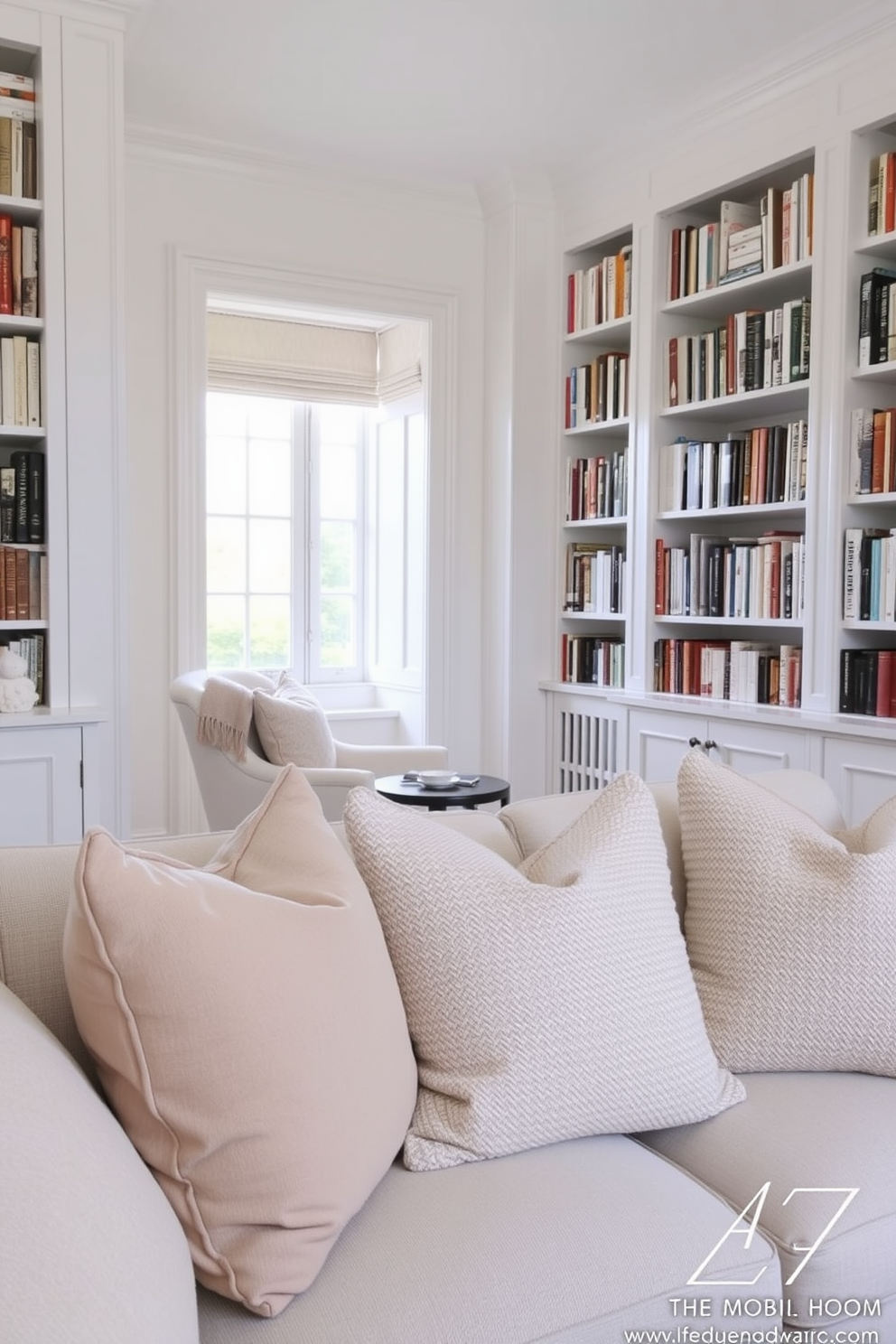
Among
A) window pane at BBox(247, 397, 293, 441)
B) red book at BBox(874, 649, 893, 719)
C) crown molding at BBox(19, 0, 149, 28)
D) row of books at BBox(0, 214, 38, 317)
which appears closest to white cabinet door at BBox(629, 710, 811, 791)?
red book at BBox(874, 649, 893, 719)

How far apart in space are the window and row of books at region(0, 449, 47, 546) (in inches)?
78.2

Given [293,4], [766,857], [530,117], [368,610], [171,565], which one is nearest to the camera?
[766,857]

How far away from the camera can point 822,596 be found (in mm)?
3561

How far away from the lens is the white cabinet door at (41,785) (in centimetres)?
307

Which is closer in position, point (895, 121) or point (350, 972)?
point (350, 972)

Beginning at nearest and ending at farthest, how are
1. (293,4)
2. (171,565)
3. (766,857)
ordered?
(766,857), (293,4), (171,565)

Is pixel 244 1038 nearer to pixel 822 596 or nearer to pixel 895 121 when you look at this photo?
pixel 822 596

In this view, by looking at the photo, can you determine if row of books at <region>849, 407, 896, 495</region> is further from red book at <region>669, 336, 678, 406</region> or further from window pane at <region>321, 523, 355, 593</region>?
window pane at <region>321, 523, 355, 593</region>

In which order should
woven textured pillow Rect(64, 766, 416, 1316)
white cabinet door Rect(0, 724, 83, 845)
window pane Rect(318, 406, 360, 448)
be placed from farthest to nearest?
window pane Rect(318, 406, 360, 448) → white cabinet door Rect(0, 724, 83, 845) → woven textured pillow Rect(64, 766, 416, 1316)

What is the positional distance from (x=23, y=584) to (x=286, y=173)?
7.24ft

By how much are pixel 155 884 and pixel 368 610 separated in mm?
4704

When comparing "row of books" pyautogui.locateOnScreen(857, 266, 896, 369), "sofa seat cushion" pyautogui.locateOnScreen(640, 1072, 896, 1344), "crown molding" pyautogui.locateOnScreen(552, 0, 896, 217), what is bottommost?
"sofa seat cushion" pyautogui.locateOnScreen(640, 1072, 896, 1344)

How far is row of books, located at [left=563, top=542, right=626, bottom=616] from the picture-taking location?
461 cm

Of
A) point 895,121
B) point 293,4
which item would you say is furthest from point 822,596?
point 293,4
